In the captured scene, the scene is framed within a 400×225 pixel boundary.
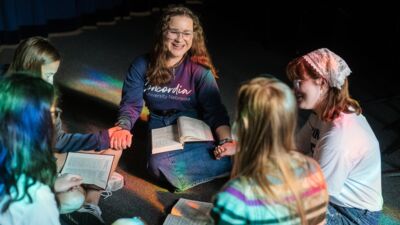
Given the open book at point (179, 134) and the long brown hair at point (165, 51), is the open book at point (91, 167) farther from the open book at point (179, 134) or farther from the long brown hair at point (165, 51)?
the long brown hair at point (165, 51)

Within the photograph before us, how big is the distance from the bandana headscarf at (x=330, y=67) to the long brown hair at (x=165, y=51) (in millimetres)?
759

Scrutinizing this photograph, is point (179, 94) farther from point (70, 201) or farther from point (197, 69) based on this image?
point (70, 201)

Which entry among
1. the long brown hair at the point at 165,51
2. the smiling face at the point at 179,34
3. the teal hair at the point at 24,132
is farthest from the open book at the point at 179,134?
the teal hair at the point at 24,132

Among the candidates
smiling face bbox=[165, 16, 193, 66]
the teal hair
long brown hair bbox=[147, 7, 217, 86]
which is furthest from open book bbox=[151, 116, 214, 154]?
the teal hair

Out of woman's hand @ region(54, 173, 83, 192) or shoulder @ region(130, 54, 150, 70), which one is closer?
woman's hand @ region(54, 173, 83, 192)

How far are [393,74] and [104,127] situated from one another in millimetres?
2503

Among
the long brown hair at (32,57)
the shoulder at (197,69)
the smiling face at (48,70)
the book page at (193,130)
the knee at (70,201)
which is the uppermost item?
the long brown hair at (32,57)

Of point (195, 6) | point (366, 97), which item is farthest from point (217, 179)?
point (195, 6)

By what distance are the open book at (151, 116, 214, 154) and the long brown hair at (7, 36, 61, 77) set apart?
0.64 m

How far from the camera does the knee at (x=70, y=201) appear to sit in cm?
180

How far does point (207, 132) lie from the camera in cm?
236

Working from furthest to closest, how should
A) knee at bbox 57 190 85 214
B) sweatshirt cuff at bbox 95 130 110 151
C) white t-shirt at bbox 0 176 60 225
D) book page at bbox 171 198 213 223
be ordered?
sweatshirt cuff at bbox 95 130 110 151 → book page at bbox 171 198 213 223 → knee at bbox 57 190 85 214 → white t-shirt at bbox 0 176 60 225

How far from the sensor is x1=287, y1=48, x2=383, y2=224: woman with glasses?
5.57 ft

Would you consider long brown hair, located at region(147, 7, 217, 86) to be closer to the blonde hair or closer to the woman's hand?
the woman's hand
